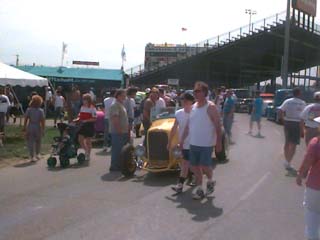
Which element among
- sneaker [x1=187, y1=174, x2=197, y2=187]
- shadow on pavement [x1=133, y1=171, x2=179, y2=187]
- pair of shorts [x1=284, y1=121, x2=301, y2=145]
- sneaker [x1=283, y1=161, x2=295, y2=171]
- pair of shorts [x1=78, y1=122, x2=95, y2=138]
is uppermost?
pair of shorts [x1=284, y1=121, x2=301, y2=145]

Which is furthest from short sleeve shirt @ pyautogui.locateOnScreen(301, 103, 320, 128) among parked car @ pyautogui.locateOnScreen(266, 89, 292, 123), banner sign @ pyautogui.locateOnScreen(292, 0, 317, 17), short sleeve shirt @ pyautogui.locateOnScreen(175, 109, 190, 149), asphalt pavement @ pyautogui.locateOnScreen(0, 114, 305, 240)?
banner sign @ pyautogui.locateOnScreen(292, 0, 317, 17)

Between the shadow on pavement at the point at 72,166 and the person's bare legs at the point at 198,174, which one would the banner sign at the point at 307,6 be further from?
the person's bare legs at the point at 198,174

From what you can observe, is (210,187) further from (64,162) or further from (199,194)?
(64,162)

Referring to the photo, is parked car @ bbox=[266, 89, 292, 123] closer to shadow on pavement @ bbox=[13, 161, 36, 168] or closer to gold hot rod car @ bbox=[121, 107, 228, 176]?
shadow on pavement @ bbox=[13, 161, 36, 168]

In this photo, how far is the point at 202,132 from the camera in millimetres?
8914

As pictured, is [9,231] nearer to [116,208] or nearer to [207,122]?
[116,208]

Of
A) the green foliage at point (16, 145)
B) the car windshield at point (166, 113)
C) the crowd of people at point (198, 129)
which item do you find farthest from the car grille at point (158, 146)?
the green foliage at point (16, 145)

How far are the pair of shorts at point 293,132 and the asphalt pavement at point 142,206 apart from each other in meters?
0.73

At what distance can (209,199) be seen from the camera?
8.98 m

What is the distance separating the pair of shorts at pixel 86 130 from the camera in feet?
44.3

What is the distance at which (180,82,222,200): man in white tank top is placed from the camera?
29.2 ft

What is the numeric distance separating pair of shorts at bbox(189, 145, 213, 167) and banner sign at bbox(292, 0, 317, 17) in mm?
50602

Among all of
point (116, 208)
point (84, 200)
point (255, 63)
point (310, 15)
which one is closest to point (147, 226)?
point (116, 208)

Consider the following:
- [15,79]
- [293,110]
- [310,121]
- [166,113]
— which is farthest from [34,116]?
[310,121]
